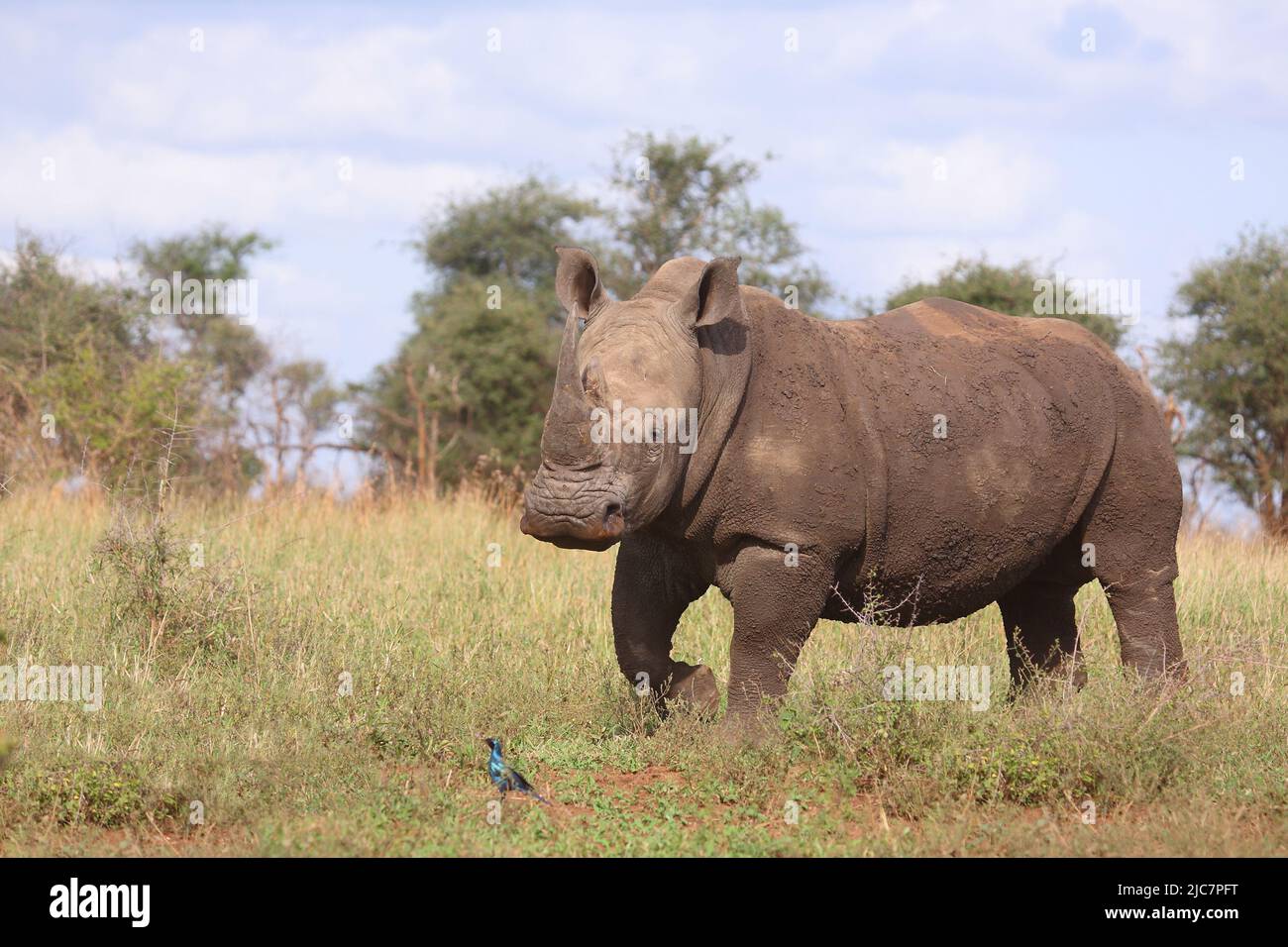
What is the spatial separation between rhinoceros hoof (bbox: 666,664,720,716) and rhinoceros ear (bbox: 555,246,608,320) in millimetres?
1760

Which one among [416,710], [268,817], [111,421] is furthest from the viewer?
[111,421]

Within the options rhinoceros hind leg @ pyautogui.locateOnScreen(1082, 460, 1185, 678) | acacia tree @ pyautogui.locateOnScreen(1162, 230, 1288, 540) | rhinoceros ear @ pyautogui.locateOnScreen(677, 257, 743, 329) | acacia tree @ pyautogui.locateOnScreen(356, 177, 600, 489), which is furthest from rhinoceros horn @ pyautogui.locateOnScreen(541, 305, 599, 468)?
acacia tree @ pyautogui.locateOnScreen(1162, 230, 1288, 540)

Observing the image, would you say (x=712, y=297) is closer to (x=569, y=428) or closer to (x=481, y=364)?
(x=569, y=428)

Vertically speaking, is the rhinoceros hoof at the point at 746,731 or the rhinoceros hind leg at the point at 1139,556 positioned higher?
the rhinoceros hind leg at the point at 1139,556

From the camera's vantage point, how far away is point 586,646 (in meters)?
9.34

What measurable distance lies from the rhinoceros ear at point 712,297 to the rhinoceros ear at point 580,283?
1.43 ft

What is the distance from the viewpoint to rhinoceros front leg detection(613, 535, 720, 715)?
23.3ft

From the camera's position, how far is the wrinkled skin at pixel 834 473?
643 cm

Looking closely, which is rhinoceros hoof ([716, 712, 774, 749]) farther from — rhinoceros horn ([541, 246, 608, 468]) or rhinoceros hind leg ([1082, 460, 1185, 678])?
rhinoceros hind leg ([1082, 460, 1185, 678])

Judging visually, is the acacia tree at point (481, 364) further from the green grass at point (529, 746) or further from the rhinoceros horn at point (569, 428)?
the rhinoceros horn at point (569, 428)

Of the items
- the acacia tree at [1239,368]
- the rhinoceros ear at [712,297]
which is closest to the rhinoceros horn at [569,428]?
the rhinoceros ear at [712,297]
